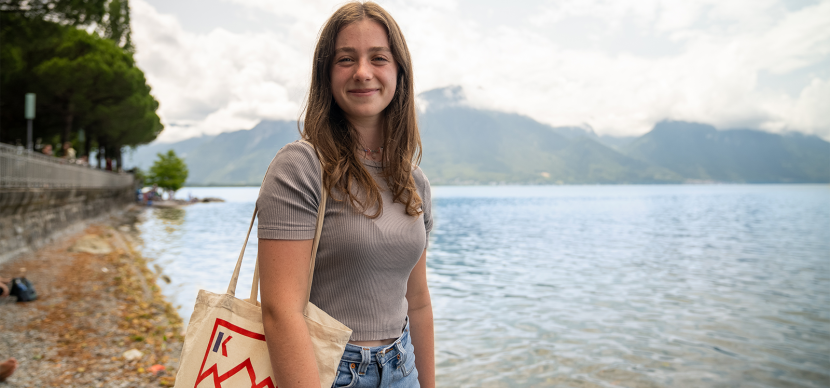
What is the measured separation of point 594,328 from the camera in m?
10.6

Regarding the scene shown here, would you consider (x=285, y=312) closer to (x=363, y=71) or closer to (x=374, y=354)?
(x=374, y=354)

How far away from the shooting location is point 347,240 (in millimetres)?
1481

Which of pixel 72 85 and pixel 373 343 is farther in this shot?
pixel 72 85

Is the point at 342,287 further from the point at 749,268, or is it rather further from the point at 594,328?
the point at 749,268

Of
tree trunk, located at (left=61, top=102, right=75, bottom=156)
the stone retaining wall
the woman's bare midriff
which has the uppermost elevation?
tree trunk, located at (left=61, top=102, right=75, bottom=156)

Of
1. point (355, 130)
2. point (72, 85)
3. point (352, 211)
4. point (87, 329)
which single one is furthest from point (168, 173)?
point (352, 211)

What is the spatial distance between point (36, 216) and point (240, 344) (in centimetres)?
1548

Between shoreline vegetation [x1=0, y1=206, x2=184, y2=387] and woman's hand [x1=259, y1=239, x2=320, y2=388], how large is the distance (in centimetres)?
442

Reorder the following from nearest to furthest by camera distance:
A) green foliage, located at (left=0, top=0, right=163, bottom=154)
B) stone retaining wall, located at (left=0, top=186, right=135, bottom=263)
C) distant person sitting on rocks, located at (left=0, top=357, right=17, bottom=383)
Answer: distant person sitting on rocks, located at (left=0, top=357, right=17, bottom=383)
stone retaining wall, located at (left=0, top=186, right=135, bottom=263)
green foliage, located at (left=0, top=0, right=163, bottom=154)

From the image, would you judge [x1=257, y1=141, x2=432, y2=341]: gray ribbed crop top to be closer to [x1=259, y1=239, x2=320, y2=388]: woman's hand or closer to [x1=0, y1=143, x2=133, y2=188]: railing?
[x1=259, y1=239, x2=320, y2=388]: woman's hand

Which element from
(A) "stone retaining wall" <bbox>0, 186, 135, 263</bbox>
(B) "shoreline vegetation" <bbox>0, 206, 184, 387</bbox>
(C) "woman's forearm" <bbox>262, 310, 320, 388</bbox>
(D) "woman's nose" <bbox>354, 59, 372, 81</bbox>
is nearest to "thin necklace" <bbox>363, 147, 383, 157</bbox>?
(D) "woman's nose" <bbox>354, 59, 372, 81</bbox>

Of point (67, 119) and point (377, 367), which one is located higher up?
point (67, 119)

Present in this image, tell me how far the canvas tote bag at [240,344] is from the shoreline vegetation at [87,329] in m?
4.21

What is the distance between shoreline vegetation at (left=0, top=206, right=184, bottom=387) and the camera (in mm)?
5102
